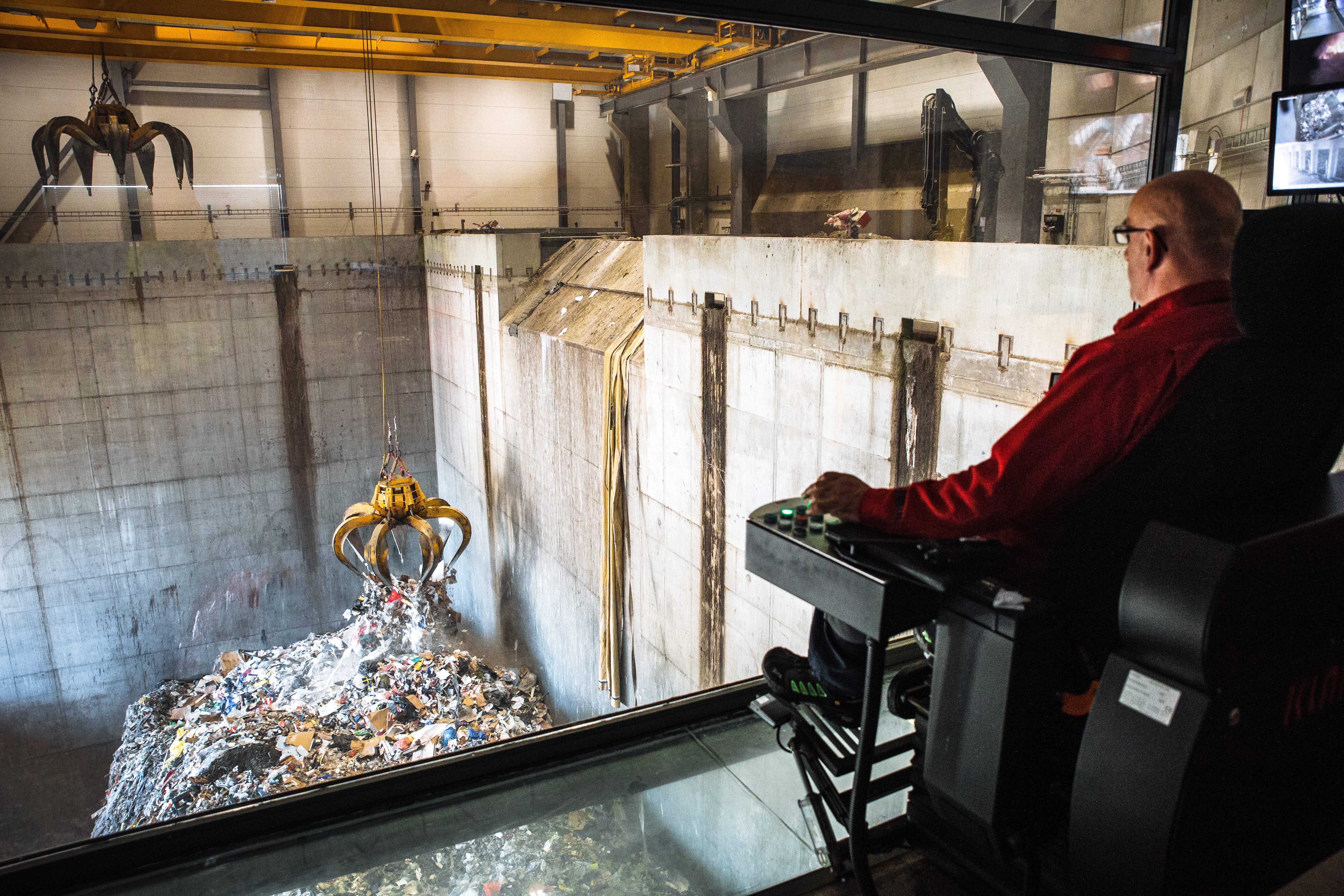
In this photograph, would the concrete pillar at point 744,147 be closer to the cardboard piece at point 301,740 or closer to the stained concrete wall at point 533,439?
the stained concrete wall at point 533,439

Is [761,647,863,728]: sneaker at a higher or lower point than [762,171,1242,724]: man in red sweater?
lower

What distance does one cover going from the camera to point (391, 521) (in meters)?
6.94

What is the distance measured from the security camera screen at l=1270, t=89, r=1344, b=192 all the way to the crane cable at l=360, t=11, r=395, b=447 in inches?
321

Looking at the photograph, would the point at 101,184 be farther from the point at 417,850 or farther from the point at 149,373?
the point at 417,850

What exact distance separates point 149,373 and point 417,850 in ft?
30.1

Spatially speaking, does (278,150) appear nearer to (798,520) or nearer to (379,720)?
(379,720)

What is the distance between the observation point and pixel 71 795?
1053 centimetres

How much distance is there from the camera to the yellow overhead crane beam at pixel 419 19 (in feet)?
13.3

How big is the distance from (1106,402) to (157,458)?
1097 cm

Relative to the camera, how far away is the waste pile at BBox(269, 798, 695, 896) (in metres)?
1.64

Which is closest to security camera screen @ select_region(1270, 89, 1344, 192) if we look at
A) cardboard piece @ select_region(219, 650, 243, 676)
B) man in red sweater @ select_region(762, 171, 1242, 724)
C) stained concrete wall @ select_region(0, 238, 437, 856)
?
man in red sweater @ select_region(762, 171, 1242, 724)

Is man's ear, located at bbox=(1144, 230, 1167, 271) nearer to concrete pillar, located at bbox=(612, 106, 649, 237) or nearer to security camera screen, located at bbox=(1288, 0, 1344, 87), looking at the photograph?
security camera screen, located at bbox=(1288, 0, 1344, 87)

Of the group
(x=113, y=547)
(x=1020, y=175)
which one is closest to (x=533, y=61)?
(x=1020, y=175)

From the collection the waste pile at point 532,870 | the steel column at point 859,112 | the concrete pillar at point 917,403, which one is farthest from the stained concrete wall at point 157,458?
the waste pile at point 532,870
